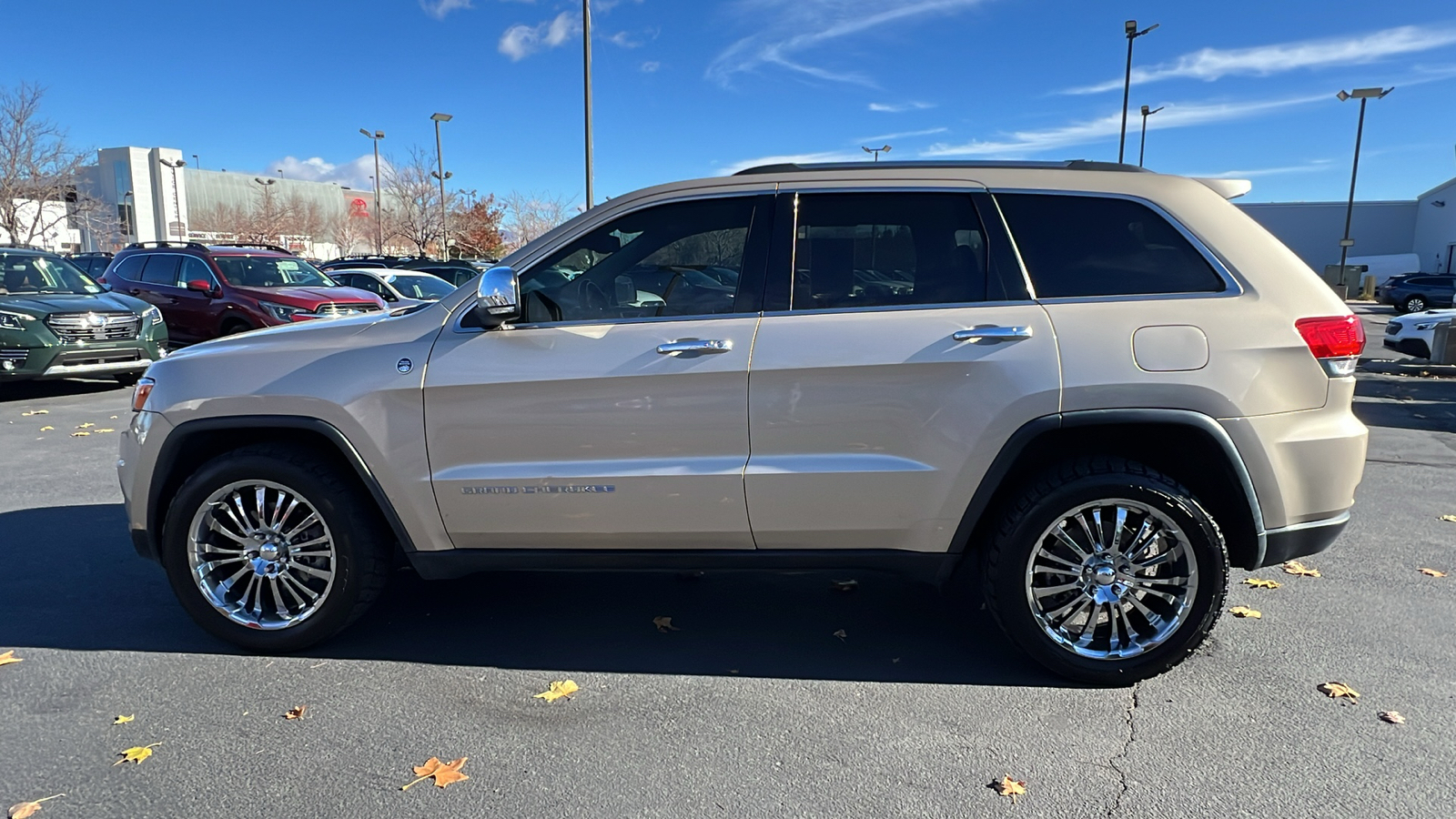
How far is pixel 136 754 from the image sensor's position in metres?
2.94

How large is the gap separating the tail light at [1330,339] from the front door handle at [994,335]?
0.97 metres

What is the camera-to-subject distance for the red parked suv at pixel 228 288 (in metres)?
12.1

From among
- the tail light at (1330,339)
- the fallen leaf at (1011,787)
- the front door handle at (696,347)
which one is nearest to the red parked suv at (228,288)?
the front door handle at (696,347)

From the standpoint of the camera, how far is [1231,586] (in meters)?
4.41

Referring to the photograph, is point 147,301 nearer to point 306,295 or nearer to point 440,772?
point 306,295

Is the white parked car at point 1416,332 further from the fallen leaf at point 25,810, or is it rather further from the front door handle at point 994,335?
the fallen leaf at point 25,810

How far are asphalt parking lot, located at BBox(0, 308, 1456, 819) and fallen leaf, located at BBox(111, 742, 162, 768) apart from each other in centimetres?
3

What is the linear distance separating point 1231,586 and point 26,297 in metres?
12.2

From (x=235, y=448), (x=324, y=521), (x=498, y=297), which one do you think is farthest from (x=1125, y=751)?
(x=235, y=448)

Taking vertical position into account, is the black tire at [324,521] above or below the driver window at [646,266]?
below

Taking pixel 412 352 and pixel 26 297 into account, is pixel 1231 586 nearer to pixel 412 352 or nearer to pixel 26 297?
pixel 412 352

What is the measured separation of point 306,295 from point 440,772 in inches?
430

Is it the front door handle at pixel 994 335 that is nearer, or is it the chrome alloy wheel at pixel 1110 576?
the front door handle at pixel 994 335

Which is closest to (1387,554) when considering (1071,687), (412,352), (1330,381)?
(1330,381)
